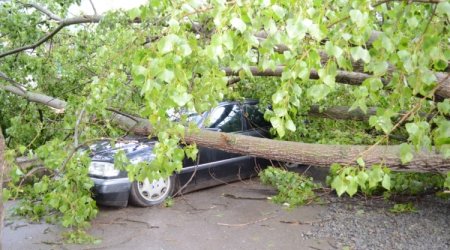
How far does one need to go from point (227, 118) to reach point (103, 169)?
228 cm

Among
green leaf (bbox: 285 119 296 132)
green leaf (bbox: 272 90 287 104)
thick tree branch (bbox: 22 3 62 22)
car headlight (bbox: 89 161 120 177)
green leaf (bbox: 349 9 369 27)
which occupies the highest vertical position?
thick tree branch (bbox: 22 3 62 22)

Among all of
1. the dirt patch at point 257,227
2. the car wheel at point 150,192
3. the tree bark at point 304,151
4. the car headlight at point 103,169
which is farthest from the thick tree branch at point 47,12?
the dirt patch at point 257,227

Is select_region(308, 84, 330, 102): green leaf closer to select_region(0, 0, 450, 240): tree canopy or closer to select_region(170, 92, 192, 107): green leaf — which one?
select_region(0, 0, 450, 240): tree canopy

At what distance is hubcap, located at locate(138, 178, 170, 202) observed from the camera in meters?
6.50

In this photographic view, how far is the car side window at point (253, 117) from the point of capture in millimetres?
7988

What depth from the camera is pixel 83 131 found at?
4.82 m

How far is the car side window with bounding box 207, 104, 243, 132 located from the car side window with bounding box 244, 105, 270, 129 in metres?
0.18

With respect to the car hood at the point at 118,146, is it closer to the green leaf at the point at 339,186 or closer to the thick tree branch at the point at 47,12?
the thick tree branch at the point at 47,12

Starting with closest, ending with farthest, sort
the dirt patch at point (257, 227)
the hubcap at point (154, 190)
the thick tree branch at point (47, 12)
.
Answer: the dirt patch at point (257, 227) < the thick tree branch at point (47, 12) < the hubcap at point (154, 190)

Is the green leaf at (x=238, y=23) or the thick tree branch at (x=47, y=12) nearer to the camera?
the green leaf at (x=238, y=23)

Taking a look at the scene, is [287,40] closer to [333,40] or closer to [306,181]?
[333,40]

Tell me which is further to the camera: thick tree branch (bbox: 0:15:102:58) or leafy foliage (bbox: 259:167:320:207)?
leafy foliage (bbox: 259:167:320:207)

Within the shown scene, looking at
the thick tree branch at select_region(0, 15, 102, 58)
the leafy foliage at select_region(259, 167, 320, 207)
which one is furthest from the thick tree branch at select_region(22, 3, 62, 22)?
the leafy foliage at select_region(259, 167, 320, 207)

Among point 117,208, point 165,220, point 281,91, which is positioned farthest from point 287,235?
point 281,91
